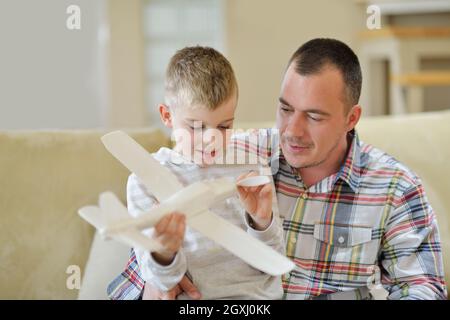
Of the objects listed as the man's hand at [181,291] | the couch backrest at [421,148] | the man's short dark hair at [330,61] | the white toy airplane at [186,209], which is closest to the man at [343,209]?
the man's short dark hair at [330,61]

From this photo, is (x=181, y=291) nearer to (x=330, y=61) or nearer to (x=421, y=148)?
(x=330, y=61)

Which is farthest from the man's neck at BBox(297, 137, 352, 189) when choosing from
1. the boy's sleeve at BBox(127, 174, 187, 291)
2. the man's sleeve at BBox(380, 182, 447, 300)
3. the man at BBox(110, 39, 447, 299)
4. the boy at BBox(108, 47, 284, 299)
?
the boy's sleeve at BBox(127, 174, 187, 291)

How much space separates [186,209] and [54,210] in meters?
0.62

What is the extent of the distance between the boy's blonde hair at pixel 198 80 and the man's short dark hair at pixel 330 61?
0.14m

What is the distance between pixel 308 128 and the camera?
0.83 m

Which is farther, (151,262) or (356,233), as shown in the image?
(356,233)

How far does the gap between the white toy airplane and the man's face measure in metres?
0.17

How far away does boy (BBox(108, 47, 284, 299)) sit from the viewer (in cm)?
69

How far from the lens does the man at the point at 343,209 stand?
2.77 feet

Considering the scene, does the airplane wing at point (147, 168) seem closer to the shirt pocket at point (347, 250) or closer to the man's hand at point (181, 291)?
the man's hand at point (181, 291)

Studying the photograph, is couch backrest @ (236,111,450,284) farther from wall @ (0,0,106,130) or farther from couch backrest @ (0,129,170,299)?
wall @ (0,0,106,130)

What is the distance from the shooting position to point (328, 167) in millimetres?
994

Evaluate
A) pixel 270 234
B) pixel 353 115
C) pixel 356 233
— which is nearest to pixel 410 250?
pixel 356 233

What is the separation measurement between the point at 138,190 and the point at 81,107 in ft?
1.94
